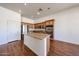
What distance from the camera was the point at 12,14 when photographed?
23.3 ft

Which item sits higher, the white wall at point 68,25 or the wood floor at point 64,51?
the white wall at point 68,25

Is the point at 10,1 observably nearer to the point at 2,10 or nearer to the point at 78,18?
the point at 2,10

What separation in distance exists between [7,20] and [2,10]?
83 centimetres

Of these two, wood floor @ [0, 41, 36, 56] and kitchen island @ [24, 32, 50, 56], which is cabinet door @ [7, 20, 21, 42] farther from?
kitchen island @ [24, 32, 50, 56]

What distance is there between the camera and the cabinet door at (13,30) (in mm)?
6759

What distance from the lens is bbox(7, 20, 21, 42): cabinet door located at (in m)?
6.76

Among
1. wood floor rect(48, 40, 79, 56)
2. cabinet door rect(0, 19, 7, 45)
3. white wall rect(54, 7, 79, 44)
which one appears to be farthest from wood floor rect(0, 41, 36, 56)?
white wall rect(54, 7, 79, 44)

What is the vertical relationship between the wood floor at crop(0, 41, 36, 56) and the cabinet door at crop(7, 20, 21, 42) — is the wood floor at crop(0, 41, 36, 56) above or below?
below

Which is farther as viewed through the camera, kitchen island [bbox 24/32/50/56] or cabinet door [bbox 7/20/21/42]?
cabinet door [bbox 7/20/21/42]

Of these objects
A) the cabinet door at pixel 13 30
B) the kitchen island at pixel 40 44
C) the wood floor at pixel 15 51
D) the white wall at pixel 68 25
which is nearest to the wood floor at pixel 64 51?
the kitchen island at pixel 40 44

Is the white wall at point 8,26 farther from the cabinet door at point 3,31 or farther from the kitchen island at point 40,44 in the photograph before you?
the kitchen island at point 40,44

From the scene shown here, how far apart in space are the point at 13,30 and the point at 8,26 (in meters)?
0.75

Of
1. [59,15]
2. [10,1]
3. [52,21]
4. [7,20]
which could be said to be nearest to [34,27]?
[52,21]

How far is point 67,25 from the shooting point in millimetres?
6758
